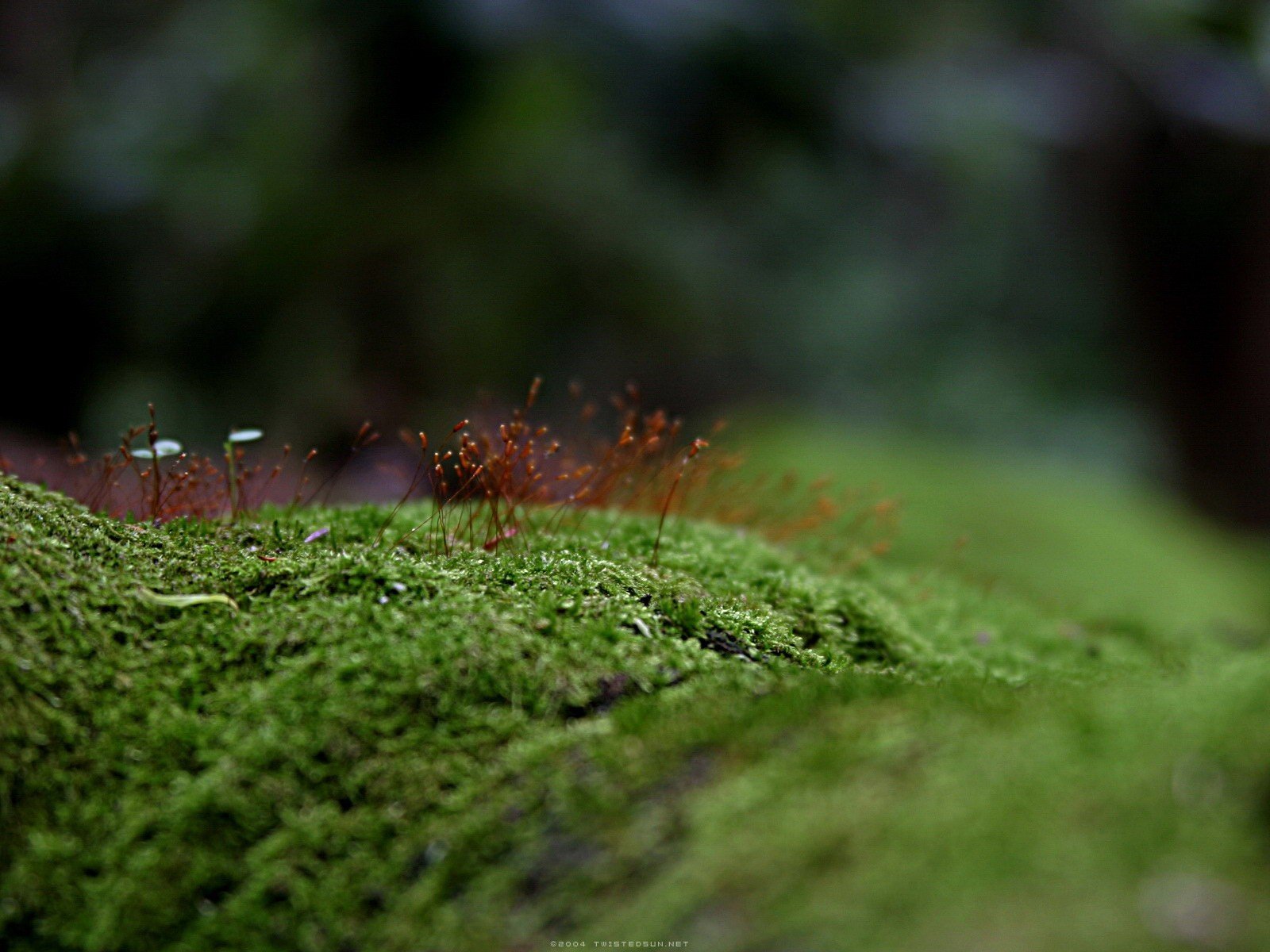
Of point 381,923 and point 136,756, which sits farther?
point 136,756

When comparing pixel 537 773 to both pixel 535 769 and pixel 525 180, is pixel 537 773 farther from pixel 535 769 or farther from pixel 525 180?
pixel 525 180

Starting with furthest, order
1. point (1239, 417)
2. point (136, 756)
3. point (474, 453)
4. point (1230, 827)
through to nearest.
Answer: point (1239, 417) → point (474, 453) → point (136, 756) → point (1230, 827)

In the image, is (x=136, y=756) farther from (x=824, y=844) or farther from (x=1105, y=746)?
(x=1105, y=746)

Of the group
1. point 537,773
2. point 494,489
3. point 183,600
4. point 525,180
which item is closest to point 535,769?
point 537,773

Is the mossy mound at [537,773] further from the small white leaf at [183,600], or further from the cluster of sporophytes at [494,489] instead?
the cluster of sporophytes at [494,489]

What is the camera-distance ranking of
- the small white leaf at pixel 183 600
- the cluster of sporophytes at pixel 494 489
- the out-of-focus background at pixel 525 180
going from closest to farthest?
the small white leaf at pixel 183 600, the cluster of sporophytes at pixel 494 489, the out-of-focus background at pixel 525 180

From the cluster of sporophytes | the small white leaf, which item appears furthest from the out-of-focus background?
the small white leaf

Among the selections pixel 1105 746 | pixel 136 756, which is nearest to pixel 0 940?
pixel 136 756

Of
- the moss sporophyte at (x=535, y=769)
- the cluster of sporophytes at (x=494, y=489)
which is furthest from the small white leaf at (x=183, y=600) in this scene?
the cluster of sporophytes at (x=494, y=489)
